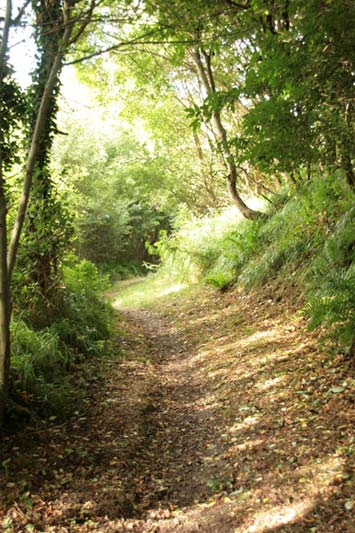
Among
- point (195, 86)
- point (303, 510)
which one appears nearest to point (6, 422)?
point (303, 510)

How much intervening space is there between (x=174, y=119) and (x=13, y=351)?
41.7 ft

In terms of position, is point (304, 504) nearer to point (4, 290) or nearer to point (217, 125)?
point (4, 290)

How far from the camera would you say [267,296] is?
770 centimetres

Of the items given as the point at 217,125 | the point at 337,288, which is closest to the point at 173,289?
the point at 217,125

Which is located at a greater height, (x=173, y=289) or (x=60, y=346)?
(x=60, y=346)

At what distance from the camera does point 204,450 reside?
13.5 feet

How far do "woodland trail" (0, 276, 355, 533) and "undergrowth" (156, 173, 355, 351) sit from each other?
0.59m

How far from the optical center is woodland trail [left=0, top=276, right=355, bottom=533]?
3043 mm

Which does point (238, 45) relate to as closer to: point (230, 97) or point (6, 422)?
point (230, 97)

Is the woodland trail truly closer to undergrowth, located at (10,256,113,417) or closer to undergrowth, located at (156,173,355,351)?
undergrowth, located at (10,256,113,417)

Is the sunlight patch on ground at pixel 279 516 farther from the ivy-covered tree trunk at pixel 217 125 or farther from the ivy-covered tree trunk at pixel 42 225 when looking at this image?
the ivy-covered tree trunk at pixel 217 125

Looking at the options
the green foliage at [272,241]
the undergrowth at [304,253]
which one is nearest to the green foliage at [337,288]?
the undergrowth at [304,253]

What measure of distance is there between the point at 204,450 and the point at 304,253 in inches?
170

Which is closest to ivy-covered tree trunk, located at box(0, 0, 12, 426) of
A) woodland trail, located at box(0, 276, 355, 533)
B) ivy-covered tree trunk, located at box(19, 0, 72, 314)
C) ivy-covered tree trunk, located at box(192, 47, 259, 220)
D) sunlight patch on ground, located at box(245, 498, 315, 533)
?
woodland trail, located at box(0, 276, 355, 533)
